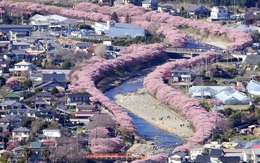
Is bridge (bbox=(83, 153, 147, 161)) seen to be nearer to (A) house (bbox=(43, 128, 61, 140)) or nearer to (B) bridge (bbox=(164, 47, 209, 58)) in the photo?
(A) house (bbox=(43, 128, 61, 140))

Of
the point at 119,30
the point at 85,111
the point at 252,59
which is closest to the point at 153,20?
the point at 119,30

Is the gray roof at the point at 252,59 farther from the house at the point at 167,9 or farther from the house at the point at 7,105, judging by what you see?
the house at the point at 7,105

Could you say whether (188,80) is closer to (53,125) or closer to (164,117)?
(164,117)

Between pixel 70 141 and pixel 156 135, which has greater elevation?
pixel 70 141

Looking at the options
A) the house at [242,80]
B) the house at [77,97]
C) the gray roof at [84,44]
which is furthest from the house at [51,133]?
the gray roof at [84,44]

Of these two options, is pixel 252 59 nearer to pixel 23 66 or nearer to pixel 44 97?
pixel 23 66

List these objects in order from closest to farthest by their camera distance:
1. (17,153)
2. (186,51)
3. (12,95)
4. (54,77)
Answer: (17,153) < (12,95) < (54,77) < (186,51)

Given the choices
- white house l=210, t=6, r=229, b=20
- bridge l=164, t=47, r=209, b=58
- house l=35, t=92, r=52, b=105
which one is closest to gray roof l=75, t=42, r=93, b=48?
bridge l=164, t=47, r=209, b=58

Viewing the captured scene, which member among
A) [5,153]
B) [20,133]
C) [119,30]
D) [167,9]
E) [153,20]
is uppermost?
[167,9]
